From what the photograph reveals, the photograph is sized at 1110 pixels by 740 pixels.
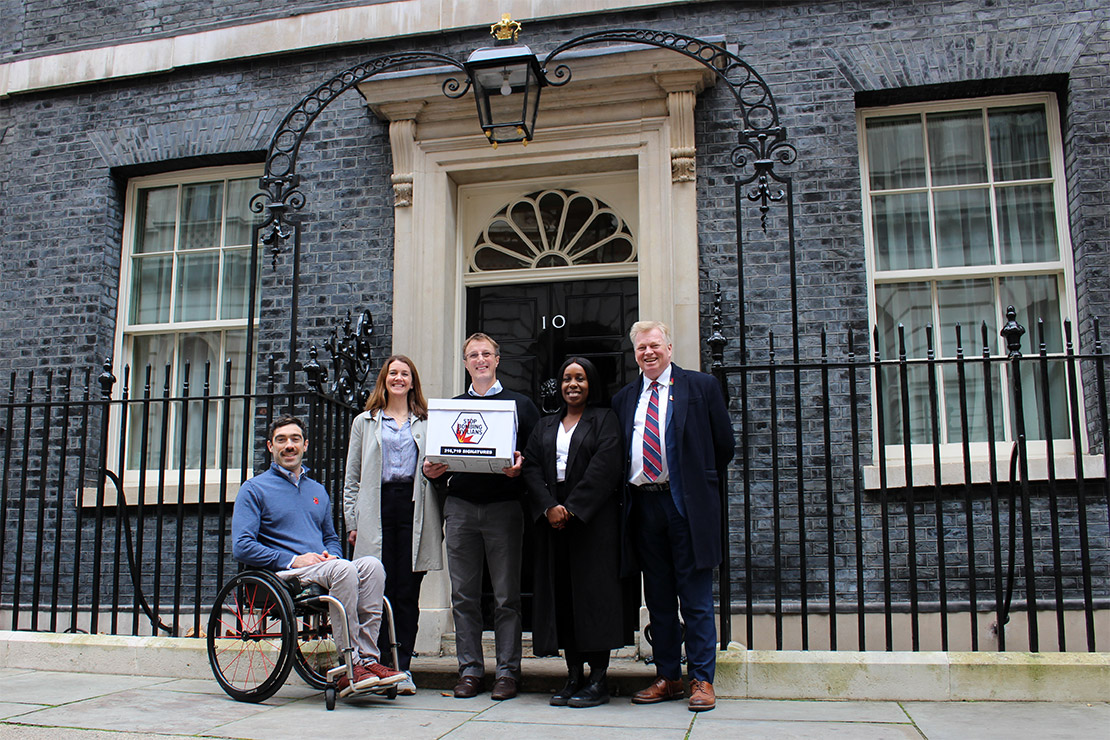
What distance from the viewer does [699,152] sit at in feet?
21.0

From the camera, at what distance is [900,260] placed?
6309mm

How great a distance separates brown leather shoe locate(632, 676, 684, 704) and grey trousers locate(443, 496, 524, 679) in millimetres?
593

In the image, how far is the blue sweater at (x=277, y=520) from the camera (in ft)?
14.2

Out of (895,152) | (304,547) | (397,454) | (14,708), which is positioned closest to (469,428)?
(397,454)

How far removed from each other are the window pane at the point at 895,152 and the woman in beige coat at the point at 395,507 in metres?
3.65

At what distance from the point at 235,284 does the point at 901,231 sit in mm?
4773

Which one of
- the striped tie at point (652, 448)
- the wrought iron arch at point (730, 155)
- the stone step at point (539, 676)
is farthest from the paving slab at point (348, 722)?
the wrought iron arch at point (730, 155)

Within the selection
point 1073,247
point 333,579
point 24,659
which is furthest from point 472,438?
point 1073,247

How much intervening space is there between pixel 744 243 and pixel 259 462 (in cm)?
359

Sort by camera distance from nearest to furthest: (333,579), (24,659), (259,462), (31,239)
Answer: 1. (333,579)
2. (24,659)
3. (259,462)
4. (31,239)

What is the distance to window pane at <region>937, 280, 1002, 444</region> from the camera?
6.01m

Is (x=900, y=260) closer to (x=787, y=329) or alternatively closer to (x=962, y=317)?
(x=962, y=317)

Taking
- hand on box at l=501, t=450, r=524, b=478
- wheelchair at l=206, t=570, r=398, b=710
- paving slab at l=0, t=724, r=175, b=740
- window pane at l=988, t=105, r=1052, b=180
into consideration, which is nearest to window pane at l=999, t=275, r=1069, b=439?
window pane at l=988, t=105, r=1052, b=180

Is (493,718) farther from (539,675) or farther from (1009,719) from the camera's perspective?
(1009,719)
